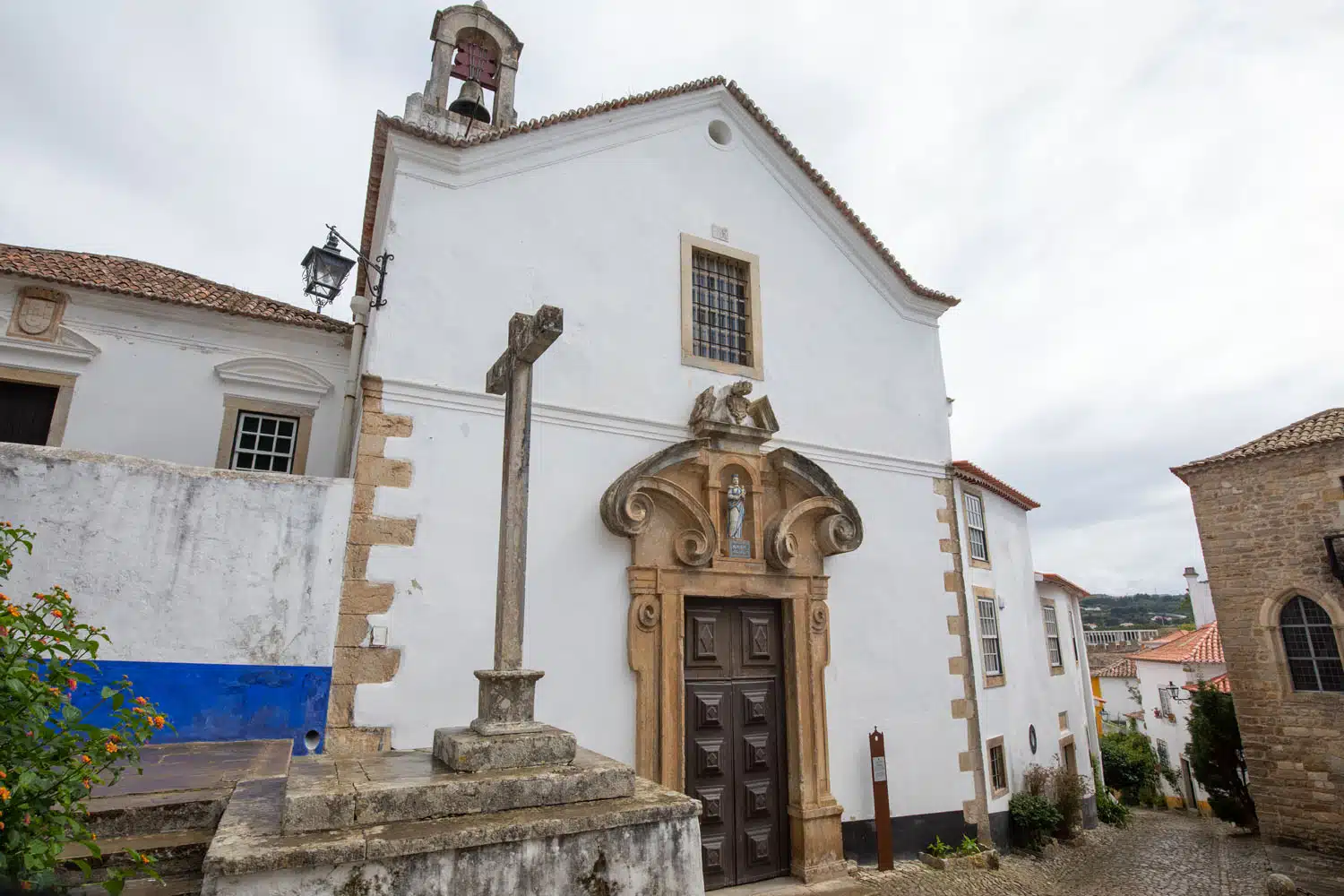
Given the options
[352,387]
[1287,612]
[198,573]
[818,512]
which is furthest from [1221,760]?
[198,573]

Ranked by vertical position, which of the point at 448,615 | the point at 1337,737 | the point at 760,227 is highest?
the point at 760,227

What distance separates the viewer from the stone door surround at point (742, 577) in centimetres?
669

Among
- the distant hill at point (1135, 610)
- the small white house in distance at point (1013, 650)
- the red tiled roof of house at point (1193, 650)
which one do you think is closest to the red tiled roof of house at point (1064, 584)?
the small white house in distance at point (1013, 650)

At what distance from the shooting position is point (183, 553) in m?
5.40

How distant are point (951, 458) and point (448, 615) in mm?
6434

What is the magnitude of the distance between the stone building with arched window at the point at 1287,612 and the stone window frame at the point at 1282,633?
0.05 ft

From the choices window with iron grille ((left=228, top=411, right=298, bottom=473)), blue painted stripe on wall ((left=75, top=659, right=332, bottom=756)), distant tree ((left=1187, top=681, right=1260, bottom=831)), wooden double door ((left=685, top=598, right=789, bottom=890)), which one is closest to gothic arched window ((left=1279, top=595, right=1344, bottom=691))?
distant tree ((left=1187, top=681, right=1260, bottom=831))

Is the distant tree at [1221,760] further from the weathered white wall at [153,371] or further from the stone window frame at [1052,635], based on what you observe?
the weathered white wall at [153,371]

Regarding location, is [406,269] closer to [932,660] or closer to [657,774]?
[657,774]

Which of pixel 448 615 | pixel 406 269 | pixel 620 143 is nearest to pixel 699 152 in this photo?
pixel 620 143

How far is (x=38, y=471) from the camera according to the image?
5176 millimetres

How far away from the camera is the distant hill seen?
8438 cm

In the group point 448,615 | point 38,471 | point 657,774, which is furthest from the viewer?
point 657,774

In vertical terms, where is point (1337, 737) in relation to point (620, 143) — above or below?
below
